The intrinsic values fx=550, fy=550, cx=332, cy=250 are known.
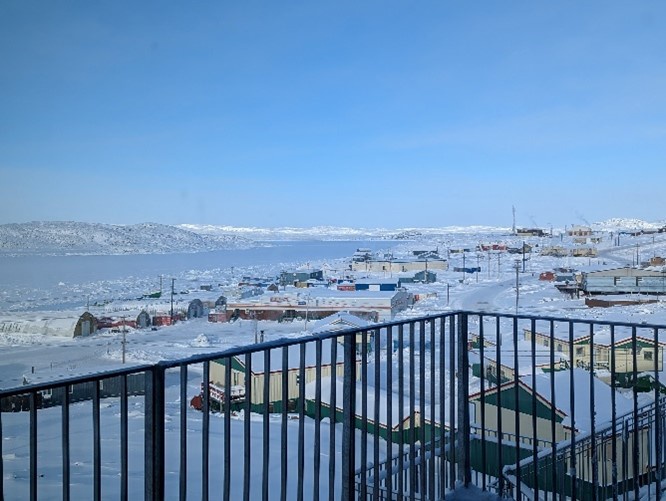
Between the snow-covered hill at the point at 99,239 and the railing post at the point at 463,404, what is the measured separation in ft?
77.9

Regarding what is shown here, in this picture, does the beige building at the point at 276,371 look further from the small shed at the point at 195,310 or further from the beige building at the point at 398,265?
the beige building at the point at 398,265

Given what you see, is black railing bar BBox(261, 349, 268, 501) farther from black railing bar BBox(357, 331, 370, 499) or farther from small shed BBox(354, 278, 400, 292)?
small shed BBox(354, 278, 400, 292)

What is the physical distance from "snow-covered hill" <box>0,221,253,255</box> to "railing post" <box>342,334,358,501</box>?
78.4 feet

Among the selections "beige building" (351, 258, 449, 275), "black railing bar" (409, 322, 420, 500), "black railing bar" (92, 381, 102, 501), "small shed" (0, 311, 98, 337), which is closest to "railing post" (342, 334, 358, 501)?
"black railing bar" (409, 322, 420, 500)

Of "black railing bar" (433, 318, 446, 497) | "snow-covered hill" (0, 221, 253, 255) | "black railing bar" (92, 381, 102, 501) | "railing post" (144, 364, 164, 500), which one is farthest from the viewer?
"snow-covered hill" (0, 221, 253, 255)

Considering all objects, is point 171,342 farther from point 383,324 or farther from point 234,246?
point 234,246

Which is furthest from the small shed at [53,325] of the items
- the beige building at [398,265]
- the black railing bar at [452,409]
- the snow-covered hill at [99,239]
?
the beige building at [398,265]

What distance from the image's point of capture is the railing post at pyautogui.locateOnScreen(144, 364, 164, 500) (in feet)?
4.54

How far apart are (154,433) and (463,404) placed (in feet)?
5.55

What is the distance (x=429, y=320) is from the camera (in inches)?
95.4

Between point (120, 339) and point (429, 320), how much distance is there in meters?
18.7

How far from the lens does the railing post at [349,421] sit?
6.71 feet

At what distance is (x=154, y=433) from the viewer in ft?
4.55

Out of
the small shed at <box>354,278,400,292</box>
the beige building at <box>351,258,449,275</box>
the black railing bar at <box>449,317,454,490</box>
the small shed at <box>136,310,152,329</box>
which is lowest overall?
the small shed at <box>136,310,152,329</box>
